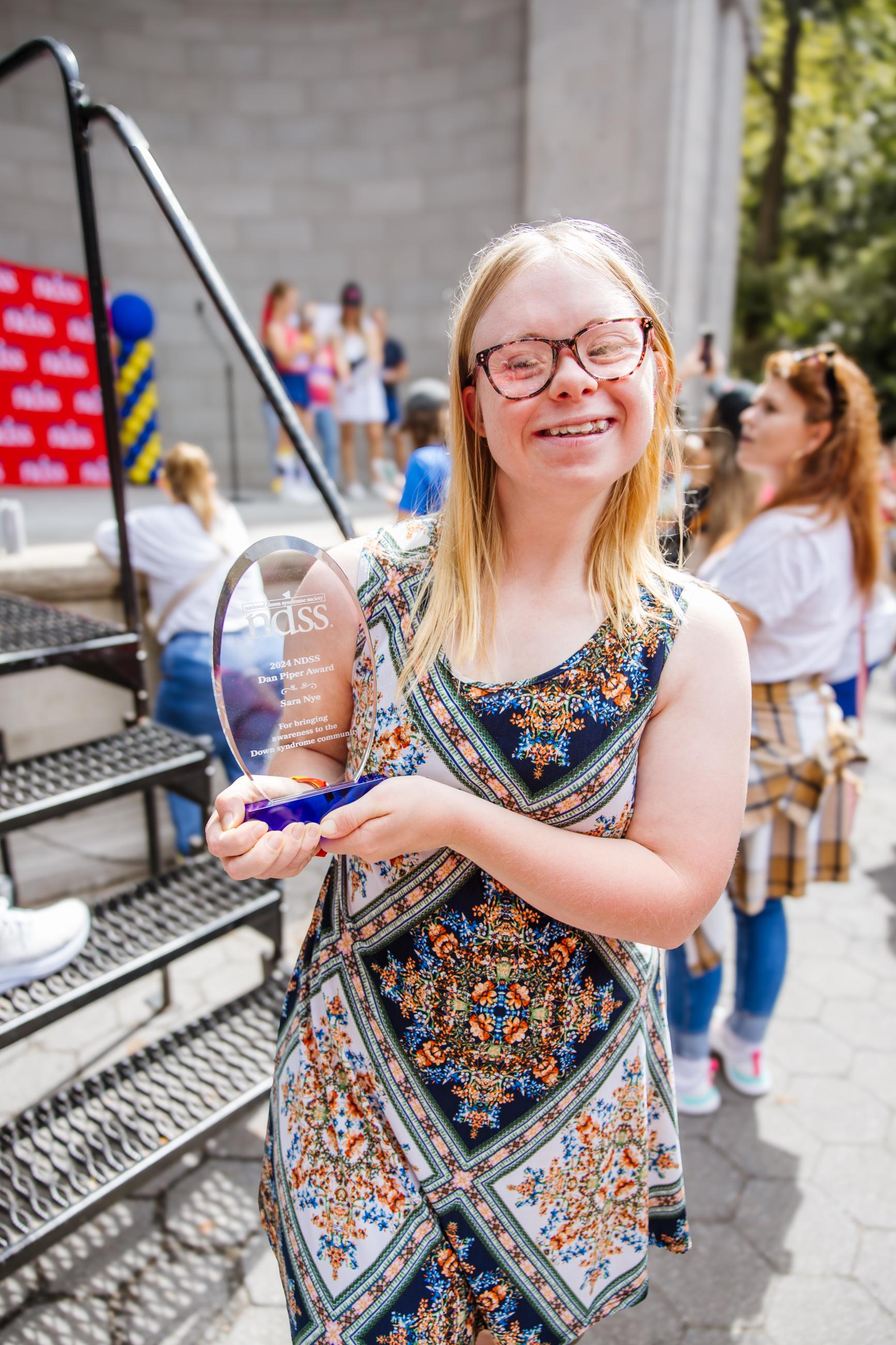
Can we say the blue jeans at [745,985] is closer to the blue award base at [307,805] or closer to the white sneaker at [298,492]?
the blue award base at [307,805]

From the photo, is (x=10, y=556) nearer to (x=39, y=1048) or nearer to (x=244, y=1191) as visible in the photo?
(x=39, y=1048)

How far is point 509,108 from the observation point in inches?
330

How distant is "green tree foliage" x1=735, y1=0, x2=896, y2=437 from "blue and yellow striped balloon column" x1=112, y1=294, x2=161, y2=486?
12412 mm

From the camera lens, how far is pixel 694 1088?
8.03ft

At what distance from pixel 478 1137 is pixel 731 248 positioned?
952 cm

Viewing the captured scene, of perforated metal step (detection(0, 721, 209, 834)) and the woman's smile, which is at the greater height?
the woman's smile

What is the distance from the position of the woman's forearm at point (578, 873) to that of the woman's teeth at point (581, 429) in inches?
17.2

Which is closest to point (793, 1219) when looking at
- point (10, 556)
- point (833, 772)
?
point (833, 772)

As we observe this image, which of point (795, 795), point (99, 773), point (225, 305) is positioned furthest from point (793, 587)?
point (99, 773)

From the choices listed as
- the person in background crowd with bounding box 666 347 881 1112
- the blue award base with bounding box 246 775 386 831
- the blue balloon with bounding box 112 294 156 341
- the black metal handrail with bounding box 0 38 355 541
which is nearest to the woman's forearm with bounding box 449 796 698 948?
the blue award base with bounding box 246 775 386 831

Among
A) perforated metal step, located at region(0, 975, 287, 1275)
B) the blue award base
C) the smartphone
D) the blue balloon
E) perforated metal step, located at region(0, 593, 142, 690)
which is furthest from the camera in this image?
the blue balloon

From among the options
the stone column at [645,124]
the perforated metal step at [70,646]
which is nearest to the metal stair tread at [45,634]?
the perforated metal step at [70,646]

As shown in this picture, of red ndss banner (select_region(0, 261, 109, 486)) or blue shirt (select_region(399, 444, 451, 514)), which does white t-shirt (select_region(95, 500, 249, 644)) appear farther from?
red ndss banner (select_region(0, 261, 109, 486))

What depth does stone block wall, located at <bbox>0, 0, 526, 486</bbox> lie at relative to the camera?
26.7ft
